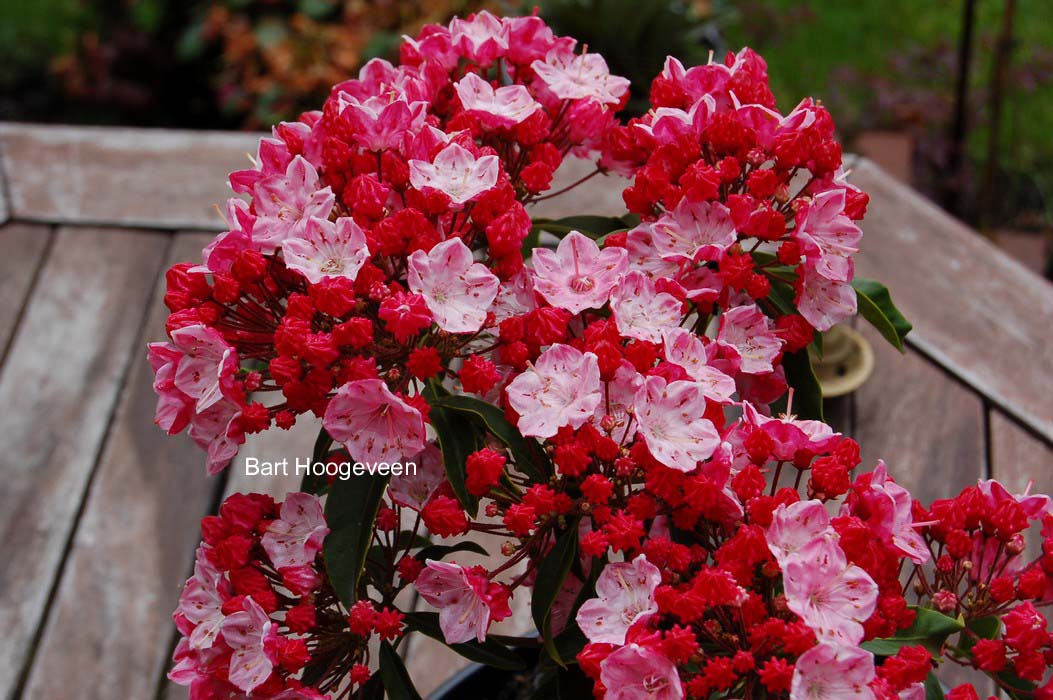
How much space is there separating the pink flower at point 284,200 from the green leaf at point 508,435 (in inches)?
6.9

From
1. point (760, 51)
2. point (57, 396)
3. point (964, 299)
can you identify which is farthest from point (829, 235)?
point (760, 51)

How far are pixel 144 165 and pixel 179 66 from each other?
5.99 feet

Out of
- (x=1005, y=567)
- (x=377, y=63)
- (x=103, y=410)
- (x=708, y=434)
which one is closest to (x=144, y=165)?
(x=103, y=410)

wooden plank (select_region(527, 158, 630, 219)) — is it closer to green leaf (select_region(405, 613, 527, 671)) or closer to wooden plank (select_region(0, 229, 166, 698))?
wooden plank (select_region(0, 229, 166, 698))

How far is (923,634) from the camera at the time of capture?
0.80 meters

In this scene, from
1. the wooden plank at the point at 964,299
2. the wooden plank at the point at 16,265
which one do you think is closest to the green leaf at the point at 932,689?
the wooden plank at the point at 964,299

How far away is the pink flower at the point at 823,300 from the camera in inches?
34.8

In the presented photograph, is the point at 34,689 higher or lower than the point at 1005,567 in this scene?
lower

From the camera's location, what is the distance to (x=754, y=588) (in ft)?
2.54

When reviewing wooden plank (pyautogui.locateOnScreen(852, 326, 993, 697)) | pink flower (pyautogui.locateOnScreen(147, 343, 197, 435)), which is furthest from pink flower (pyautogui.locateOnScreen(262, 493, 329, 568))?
wooden plank (pyautogui.locateOnScreen(852, 326, 993, 697))

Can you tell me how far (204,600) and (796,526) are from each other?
45 centimetres

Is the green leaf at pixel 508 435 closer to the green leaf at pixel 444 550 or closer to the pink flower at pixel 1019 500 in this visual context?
the green leaf at pixel 444 550

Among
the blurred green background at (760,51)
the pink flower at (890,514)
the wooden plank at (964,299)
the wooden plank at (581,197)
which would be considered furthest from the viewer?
Result: the blurred green background at (760,51)

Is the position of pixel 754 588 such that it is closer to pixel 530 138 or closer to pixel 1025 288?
pixel 530 138
